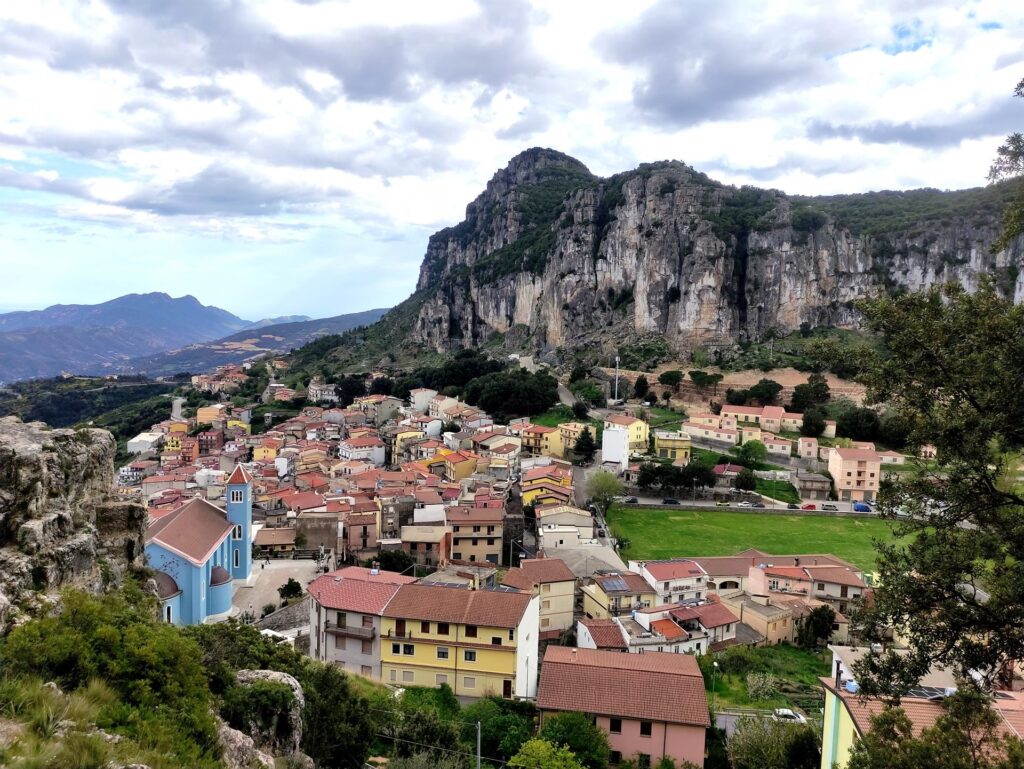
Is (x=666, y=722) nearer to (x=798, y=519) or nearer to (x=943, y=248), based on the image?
(x=798, y=519)

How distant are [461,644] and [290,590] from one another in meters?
10.2

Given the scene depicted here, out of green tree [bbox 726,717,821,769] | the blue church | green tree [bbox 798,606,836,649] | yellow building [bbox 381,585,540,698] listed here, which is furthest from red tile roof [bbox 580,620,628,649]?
the blue church

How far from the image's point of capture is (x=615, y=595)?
24.5 meters

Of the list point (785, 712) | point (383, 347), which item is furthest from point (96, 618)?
point (383, 347)

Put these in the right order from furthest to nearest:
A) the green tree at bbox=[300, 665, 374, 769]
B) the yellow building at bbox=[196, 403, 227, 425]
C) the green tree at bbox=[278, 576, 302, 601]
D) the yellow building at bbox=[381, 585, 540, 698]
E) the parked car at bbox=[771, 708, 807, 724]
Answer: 1. the yellow building at bbox=[196, 403, 227, 425]
2. the green tree at bbox=[278, 576, 302, 601]
3. the yellow building at bbox=[381, 585, 540, 698]
4. the parked car at bbox=[771, 708, 807, 724]
5. the green tree at bbox=[300, 665, 374, 769]

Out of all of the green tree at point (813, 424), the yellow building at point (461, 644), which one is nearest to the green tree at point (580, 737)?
the yellow building at point (461, 644)

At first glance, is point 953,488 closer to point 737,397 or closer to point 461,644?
point 461,644

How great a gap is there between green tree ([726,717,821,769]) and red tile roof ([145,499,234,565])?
15910 millimetres

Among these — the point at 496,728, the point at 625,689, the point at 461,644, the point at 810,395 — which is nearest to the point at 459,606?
the point at 461,644

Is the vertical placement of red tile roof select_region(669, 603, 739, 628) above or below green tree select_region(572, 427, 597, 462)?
below

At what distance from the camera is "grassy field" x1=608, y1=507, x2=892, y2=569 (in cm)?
3422

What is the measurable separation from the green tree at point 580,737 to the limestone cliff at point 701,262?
6893 cm

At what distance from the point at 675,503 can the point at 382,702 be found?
3095 centimetres

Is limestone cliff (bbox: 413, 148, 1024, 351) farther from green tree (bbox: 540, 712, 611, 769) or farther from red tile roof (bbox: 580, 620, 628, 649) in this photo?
green tree (bbox: 540, 712, 611, 769)
